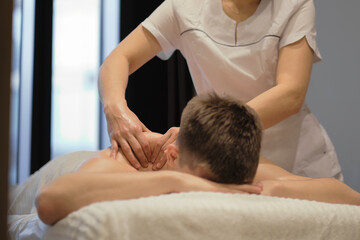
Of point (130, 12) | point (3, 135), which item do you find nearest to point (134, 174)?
point (3, 135)

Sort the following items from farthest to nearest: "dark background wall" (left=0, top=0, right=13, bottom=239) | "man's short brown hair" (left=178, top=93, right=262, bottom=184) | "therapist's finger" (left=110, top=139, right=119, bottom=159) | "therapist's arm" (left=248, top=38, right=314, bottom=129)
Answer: "therapist's arm" (left=248, top=38, right=314, bottom=129), "therapist's finger" (left=110, top=139, right=119, bottom=159), "man's short brown hair" (left=178, top=93, right=262, bottom=184), "dark background wall" (left=0, top=0, right=13, bottom=239)

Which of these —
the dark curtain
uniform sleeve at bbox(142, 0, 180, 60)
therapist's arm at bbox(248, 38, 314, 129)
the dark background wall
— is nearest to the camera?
the dark background wall

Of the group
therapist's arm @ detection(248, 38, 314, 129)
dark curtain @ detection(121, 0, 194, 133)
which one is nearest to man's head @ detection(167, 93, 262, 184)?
therapist's arm @ detection(248, 38, 314, 129)

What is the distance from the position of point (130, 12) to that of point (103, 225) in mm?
3339

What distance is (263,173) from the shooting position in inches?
53.2

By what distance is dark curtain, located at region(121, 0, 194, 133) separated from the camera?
3922 millimetres

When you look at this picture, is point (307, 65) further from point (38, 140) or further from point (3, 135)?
point (38, 140)

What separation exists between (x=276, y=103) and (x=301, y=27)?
338 millimetres

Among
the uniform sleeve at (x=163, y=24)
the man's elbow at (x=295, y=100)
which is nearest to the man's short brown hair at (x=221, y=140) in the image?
the man's elbow at (x=295, y=100)

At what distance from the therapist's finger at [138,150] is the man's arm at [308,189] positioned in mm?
332

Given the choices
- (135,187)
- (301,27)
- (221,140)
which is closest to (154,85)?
(301,27)

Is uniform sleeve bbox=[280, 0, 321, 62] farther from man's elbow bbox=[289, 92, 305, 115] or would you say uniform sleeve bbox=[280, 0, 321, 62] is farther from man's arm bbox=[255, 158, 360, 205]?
man's arm bbox=[255, 158, 360, 205]

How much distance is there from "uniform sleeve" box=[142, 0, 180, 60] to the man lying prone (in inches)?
27.2

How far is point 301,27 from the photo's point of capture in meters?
1.63
